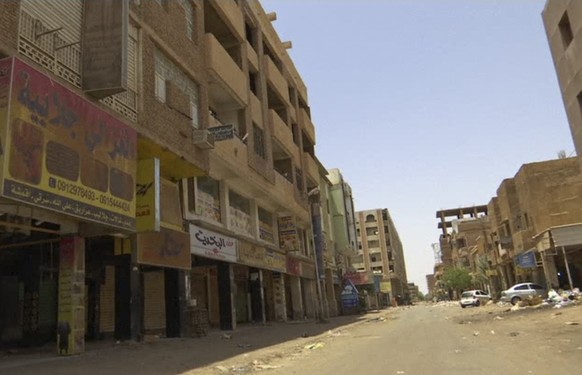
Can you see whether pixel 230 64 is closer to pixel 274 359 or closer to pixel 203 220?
pixel 203 220

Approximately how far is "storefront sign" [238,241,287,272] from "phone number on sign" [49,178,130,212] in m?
10.9

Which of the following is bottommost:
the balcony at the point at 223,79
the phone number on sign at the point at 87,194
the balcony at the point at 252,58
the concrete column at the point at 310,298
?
the concrete column at the point at 310,298

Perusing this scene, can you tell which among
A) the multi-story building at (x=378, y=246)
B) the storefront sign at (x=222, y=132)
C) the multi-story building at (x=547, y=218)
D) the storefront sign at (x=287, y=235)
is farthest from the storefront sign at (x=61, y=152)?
the multi-story building at (x=378, y=246)

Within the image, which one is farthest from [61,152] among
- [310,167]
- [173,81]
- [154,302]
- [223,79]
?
[310,167]

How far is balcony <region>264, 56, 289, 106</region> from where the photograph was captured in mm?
32812

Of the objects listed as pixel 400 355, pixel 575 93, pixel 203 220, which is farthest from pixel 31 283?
pixel 575 93

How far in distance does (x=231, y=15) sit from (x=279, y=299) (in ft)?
57.0

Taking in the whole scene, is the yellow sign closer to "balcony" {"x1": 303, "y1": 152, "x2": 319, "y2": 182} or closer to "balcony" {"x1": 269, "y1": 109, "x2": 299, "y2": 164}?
"balcony" {"x1": 303, "y1": 152, "x2": 319, "y2": 182}

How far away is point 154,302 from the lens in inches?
873

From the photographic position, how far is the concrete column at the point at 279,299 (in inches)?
1267

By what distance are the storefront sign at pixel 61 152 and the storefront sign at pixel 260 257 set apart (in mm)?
10948

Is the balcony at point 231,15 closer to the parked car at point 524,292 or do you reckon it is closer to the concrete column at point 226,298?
the concrete column at point 226,298

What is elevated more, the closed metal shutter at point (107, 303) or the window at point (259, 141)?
the window at point (259, 141)

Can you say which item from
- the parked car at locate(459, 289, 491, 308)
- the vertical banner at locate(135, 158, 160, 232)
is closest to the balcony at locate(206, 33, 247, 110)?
the vertical banner at locate(135, 158, 160, 232)
